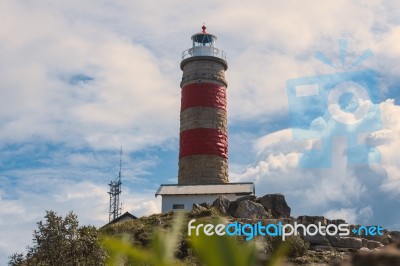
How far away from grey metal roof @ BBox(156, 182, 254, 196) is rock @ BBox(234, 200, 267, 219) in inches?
250

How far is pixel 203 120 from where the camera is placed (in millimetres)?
48000

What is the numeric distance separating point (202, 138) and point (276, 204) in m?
10.5

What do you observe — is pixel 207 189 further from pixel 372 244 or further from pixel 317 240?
pixel 372 244

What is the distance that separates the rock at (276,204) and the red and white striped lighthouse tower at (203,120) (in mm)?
7716

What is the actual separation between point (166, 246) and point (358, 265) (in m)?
0.91

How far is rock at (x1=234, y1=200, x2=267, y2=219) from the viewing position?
3628 centimetres

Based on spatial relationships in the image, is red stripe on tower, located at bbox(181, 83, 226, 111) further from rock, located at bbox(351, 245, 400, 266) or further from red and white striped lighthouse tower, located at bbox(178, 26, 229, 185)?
rock, located at bbox(351, 245, 400, 266)

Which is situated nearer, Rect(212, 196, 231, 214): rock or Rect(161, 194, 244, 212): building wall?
Rect(212, 196, 231, 214): rock

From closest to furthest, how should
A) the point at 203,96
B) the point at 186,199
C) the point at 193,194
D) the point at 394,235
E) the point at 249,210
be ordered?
the point at 394,235, the point at 249,210, the point at 193,194, the point at 186,199, the point at 203,96

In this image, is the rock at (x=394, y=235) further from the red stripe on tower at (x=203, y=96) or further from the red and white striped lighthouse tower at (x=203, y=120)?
the red stripe on tower at (x=203, y=96)

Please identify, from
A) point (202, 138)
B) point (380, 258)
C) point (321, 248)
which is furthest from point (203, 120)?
point (380, 258)

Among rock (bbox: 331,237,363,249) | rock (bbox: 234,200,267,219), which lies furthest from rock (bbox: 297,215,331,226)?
rock (bbox: 234,200,267,219)

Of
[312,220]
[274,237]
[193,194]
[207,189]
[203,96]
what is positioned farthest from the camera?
[203,96]

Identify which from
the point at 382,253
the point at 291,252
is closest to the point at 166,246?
the point at 382,253
